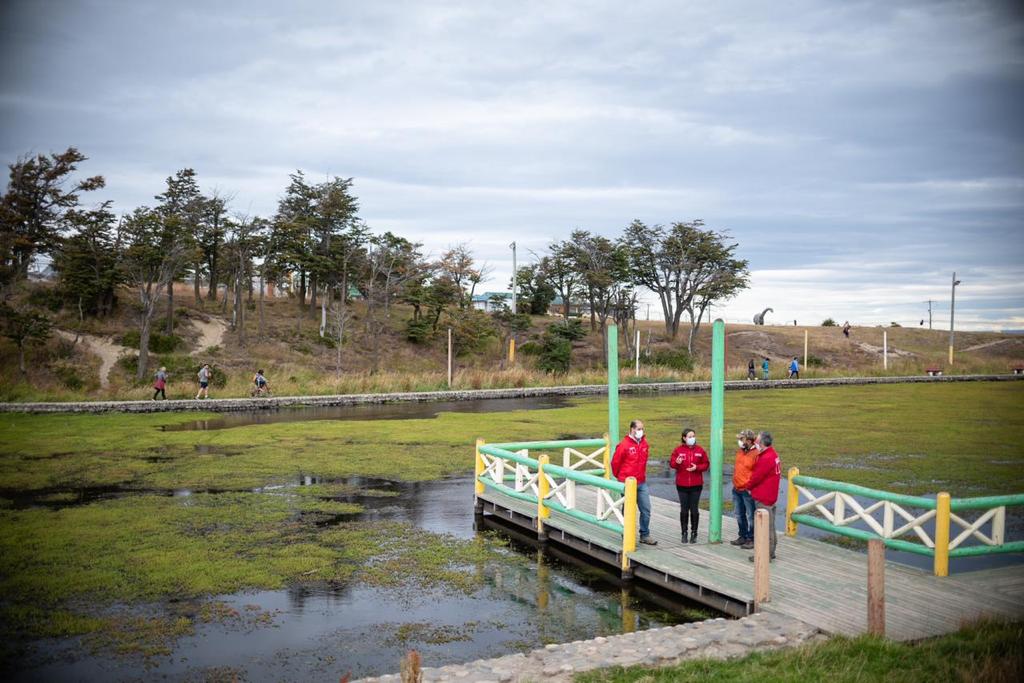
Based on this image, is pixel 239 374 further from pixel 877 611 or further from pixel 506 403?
pixel 877 611

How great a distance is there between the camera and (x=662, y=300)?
77.2m

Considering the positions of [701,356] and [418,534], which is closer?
[418,534]

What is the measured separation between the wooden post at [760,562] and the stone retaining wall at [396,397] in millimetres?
32679

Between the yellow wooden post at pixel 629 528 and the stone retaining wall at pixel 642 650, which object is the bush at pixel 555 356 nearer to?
the yellow wooden post at pixel 629 528

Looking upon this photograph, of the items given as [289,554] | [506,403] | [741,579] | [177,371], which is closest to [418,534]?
[289,554]

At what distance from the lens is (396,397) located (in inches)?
1741

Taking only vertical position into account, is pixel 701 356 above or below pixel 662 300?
below

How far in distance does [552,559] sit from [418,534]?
287 centimetres

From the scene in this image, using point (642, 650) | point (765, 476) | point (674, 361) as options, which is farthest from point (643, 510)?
point (674, 361)

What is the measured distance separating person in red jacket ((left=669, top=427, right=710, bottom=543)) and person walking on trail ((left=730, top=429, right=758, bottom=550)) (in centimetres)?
52

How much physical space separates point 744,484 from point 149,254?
162 ft

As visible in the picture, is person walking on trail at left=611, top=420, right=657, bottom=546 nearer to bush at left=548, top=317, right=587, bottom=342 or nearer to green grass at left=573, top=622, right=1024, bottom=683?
green grass at left=573, top=622, right=1024, bottom=683

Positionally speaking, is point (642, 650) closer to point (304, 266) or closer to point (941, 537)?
point (941, 537)

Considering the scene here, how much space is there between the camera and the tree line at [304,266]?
54.8m
